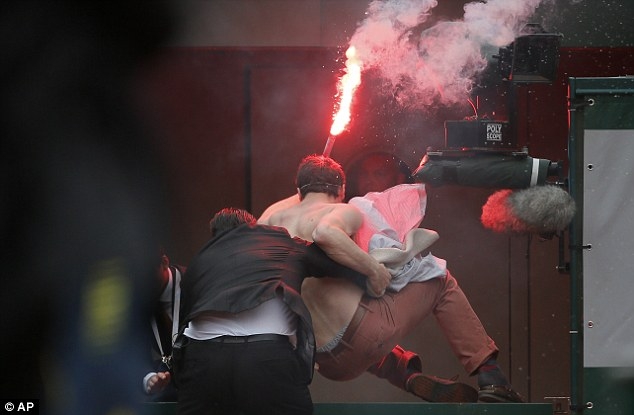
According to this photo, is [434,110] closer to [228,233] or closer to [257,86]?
[257,86]

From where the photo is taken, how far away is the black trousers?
5496 mm

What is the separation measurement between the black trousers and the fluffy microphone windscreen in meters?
1.47

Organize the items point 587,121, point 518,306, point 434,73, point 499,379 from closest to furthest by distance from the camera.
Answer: point 587,121, point 499,379, point 434,73, point 518,306

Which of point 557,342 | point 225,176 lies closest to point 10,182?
point 225,176

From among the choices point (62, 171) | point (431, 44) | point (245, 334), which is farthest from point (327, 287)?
point (62, 171)

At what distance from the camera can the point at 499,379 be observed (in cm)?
617

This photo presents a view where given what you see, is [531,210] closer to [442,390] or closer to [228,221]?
[442,390]

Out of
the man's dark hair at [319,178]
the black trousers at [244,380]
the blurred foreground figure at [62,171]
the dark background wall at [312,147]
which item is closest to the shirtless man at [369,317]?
the man's dark hair at [319,178]

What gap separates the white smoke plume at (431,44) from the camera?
257 inches

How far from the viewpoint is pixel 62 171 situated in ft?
24.7

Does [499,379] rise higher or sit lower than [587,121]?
lower

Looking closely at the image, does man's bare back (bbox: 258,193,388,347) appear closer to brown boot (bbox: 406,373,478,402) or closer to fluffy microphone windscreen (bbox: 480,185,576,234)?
brown boot (bbox: 406,373,478,402)

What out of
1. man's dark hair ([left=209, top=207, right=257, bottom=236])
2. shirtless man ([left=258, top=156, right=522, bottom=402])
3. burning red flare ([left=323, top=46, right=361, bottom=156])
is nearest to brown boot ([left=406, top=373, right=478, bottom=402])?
shirtless man ([left=258, top=156, right=522, bottom=402])

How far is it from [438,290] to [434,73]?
4.51 feet
